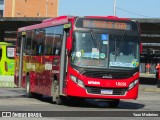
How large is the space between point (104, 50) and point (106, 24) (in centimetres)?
103

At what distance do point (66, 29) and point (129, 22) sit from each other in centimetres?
228

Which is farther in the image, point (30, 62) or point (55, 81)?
point (30, 62)

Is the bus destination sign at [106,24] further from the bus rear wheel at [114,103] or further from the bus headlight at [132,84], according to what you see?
the bus rear wheel at [114,103]

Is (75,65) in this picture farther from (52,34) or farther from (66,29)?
(52,34)

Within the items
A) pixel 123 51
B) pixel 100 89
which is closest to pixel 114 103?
pixel 100 89

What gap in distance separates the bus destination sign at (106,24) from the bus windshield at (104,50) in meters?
0.28

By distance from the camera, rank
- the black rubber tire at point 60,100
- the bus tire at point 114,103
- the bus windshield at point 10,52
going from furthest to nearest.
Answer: the bus windshield at point 10,52 < the bus tire at point 114,103 < the black rubber tire at point 60,100

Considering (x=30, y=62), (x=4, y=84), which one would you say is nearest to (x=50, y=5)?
(x=4, y=84)

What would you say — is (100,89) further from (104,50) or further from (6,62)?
(6,62)

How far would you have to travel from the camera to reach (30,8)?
5226 inches

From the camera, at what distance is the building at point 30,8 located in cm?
12669

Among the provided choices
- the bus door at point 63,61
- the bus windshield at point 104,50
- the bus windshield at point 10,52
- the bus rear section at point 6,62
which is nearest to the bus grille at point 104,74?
the bus windshield at point 104,50

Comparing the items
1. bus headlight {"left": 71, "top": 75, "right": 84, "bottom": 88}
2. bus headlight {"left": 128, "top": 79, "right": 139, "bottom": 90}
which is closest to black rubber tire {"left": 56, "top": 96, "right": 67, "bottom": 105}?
bus headlight {"left": 71, "top": 75, "right": 84, "bottom": 88}

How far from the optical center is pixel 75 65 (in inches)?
690
